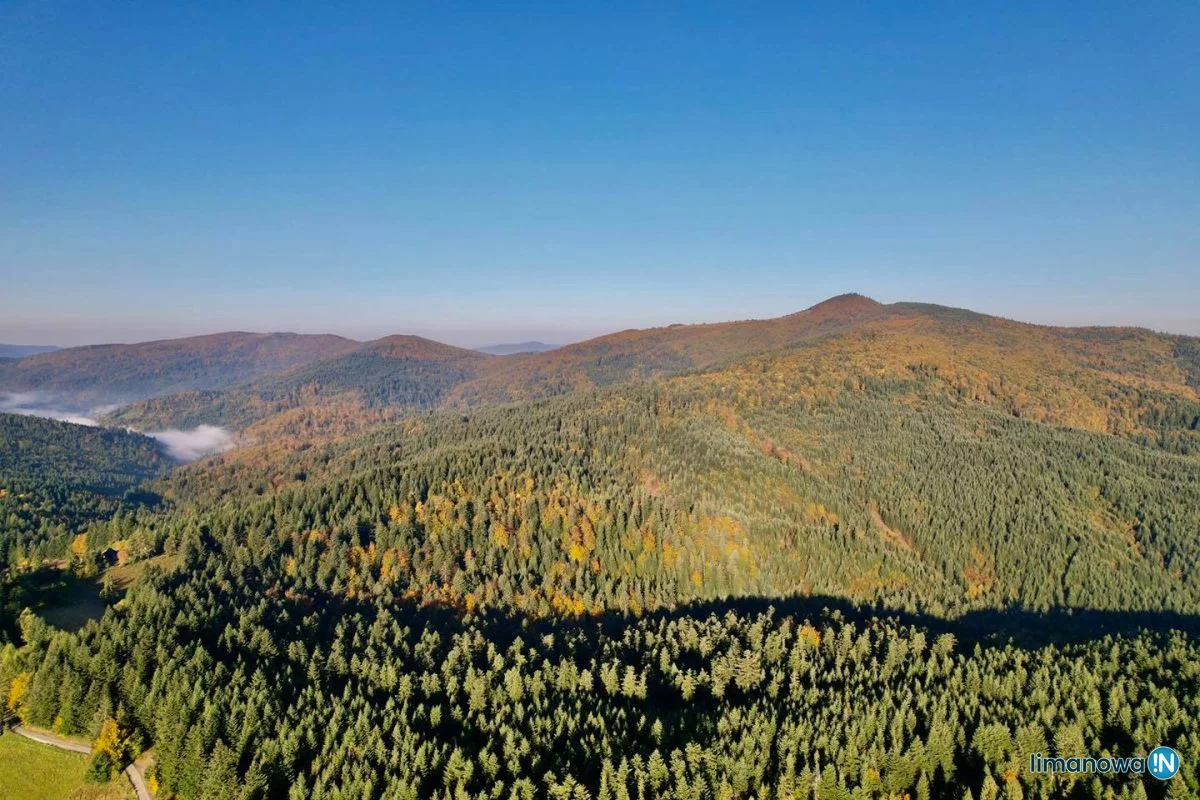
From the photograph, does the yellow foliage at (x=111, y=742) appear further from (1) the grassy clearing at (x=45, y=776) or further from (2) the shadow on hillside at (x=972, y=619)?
(2) the shadow on hillside at (x=972, y=619)

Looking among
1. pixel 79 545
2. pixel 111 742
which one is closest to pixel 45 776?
pixel 111 742

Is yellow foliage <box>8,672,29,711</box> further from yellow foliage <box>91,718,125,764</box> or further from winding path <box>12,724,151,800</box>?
yellow foliage <box>91,718,125,764</box>

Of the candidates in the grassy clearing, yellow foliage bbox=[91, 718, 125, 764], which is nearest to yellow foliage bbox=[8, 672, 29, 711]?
the grassy clearing

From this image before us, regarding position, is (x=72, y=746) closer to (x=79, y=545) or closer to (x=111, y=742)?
(x=111, y=742)

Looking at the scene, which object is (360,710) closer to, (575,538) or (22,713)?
(22,713)

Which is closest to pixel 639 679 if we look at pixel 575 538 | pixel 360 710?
pixel 360 710

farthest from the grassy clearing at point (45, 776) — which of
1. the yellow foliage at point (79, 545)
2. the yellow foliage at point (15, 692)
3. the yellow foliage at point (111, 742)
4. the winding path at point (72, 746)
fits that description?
the yellow foliage at point (79, 545)
